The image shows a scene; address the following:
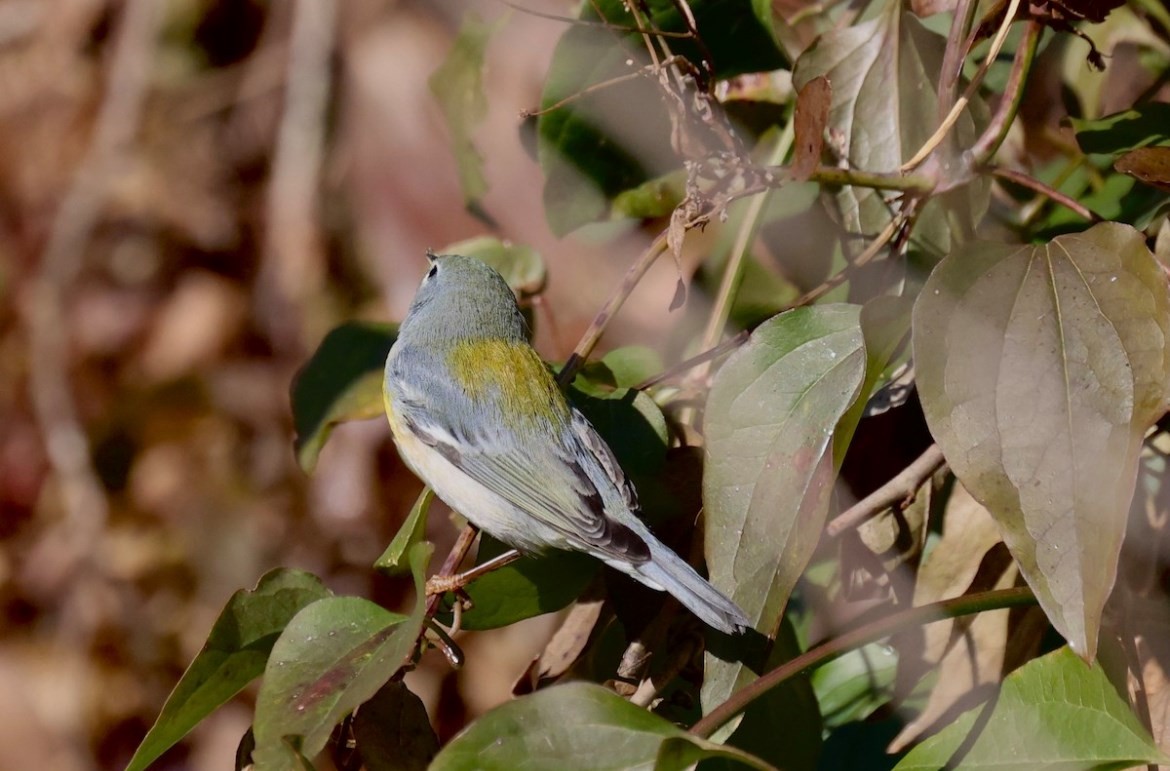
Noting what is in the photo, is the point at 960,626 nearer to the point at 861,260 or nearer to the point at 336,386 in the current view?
the point at 861,260

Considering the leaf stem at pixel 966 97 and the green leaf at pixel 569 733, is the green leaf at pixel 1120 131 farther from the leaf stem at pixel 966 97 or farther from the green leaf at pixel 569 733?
the green leaf at pixel 569 733

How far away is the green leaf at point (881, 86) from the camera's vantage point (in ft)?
4.81

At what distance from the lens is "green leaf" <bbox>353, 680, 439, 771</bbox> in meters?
1.23

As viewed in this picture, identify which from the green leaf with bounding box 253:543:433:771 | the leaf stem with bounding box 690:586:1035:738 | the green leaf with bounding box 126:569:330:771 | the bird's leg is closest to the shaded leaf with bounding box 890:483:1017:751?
the leaf stem with bounding box 690:586:1035:738

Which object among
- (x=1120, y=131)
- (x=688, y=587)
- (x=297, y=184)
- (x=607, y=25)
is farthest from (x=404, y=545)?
(x=297, y=184)

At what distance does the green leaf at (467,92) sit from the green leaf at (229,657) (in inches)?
30.6

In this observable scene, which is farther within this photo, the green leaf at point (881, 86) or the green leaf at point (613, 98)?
the green leaf at point (613, 98)

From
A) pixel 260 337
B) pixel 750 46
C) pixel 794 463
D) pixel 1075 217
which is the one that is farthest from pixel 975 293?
pixel 260 337

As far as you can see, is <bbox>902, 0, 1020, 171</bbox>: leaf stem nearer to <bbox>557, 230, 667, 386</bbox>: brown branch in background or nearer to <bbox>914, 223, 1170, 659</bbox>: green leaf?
<bbox>914, 223, 1170, 659</bbox>: green leaf

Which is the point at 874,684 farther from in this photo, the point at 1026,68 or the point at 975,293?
the point at 1026,68

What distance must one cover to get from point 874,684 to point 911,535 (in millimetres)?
199

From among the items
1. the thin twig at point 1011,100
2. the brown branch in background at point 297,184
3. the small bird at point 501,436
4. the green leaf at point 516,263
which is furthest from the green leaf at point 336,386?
the brown branch in background at point 297,184

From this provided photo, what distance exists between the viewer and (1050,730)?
3.58ft

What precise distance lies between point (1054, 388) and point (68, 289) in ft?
12.7
